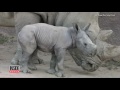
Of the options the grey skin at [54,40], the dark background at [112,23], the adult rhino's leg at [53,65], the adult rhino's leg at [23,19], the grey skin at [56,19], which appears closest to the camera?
the grey skin at [54,40]

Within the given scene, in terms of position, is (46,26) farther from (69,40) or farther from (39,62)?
(39,62)

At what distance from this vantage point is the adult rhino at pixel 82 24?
5.36 meters

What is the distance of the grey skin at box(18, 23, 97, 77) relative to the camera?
5.13 meters

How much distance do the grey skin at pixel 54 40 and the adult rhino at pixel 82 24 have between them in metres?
0.20

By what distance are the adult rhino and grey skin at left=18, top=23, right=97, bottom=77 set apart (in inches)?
7.8

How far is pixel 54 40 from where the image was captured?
17.0 feet

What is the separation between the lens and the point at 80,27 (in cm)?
541

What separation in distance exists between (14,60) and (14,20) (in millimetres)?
679

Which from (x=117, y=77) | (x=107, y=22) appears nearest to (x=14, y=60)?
(x=117, y=77)

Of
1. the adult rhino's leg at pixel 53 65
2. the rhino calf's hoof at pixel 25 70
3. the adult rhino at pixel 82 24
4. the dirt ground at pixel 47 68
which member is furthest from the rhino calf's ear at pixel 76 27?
the rhino calf's hoof at pixel 25 70

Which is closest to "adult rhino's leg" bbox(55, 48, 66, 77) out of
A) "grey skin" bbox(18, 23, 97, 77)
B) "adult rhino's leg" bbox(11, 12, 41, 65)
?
"grey skin" bbox(18, 23, 97, 77)

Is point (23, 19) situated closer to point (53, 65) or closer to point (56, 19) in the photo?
point (56, 19)

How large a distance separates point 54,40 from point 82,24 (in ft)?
1.56

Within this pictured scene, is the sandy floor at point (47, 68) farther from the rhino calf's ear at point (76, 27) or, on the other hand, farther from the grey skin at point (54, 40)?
the rhino calf's ear at point (76, 27)
